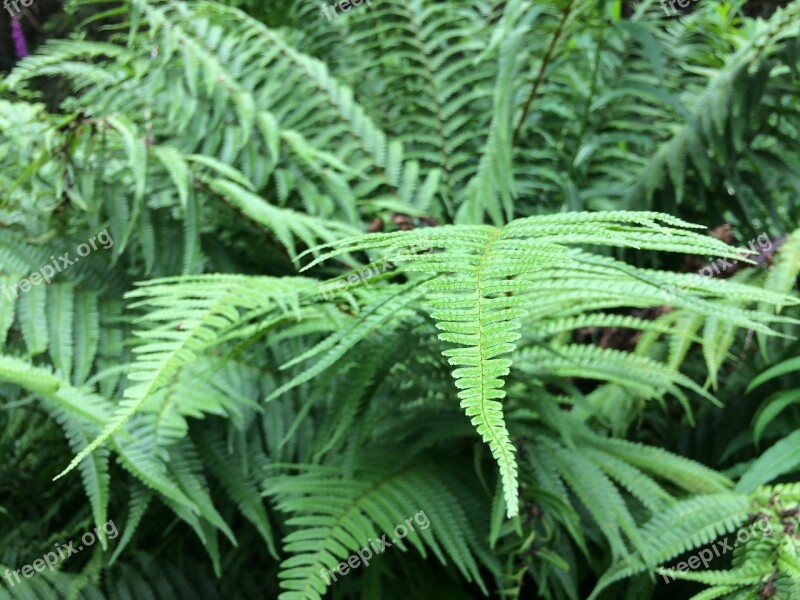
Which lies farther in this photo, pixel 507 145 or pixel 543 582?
pixel 507 145

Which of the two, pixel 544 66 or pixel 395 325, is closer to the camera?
pixel 395 325

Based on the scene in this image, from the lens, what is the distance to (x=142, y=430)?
0.87m

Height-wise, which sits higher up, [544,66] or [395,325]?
[544,66]

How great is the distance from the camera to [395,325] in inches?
34.3

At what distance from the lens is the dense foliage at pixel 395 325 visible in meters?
0.74

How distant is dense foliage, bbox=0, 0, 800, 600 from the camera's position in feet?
2.41

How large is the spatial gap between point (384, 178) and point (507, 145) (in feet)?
0.82

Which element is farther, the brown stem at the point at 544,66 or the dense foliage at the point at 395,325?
the brown stem at the point at 544,66

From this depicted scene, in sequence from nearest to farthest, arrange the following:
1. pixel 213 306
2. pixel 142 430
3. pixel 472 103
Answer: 1. pixel 213 306
2. pixel 142 430
3. pixel 472 103

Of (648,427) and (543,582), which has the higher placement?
(543,582)

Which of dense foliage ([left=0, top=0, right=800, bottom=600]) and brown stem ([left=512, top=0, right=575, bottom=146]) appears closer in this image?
dense foliage ([left=0, top=0, right=800, bottom=600])

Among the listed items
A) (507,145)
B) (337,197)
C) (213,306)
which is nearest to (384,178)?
(337,197)

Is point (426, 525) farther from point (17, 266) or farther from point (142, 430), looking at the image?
point (17, 266)

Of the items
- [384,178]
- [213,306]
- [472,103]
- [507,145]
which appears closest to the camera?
[213,306]
